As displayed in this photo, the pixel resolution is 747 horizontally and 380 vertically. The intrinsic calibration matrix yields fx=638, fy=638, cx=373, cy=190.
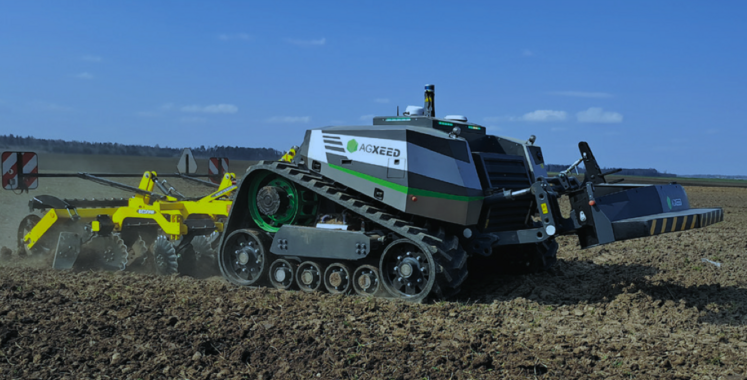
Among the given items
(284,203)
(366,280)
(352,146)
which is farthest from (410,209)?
(284,203)

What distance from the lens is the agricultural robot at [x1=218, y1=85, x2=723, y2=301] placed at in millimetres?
7707

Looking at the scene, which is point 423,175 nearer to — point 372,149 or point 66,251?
point 372,149

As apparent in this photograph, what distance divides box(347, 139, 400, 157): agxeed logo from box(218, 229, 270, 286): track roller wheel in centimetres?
186

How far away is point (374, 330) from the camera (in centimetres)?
643

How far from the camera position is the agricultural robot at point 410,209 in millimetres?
7707

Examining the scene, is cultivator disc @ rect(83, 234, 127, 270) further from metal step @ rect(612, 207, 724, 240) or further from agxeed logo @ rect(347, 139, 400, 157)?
metal step @ rect(612, 207, 724, 240)

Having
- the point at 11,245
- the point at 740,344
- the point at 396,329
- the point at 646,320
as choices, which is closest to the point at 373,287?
the point at 396,329

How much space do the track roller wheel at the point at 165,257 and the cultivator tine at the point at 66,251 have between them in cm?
146

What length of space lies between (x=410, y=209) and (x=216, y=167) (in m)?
7.36

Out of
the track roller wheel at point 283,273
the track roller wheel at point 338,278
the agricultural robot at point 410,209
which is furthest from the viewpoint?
the track roller wheel at point 283,273

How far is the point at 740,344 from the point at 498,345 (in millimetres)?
2404

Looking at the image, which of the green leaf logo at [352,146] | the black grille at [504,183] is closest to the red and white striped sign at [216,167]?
the green leaf logo at [352,146]

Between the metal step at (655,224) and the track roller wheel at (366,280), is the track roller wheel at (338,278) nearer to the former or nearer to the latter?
the track roller wheel at (366,280)

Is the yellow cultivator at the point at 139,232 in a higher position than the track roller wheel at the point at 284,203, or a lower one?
lower
